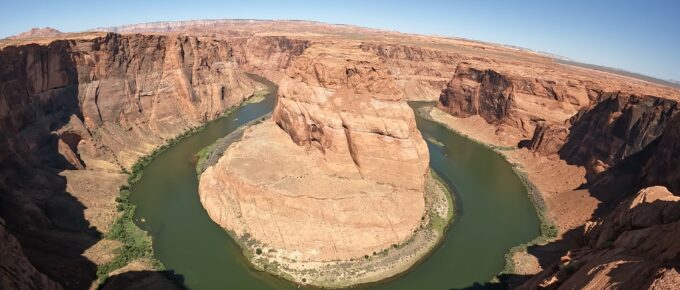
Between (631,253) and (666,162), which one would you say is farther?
(666,162)

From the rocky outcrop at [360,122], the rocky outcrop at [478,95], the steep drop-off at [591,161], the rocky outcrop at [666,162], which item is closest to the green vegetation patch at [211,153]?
the rocky outcrop at [360,122]

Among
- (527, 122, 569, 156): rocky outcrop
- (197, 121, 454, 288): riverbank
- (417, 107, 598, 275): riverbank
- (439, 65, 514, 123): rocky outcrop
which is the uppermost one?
(439, 65, 514, 123): rocky outcrop

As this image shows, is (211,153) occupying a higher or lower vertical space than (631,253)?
lower

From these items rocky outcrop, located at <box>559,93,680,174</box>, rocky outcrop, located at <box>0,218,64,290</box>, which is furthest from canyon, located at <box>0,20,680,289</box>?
rocky outcrop, located at <box>559,93,680,174</box>

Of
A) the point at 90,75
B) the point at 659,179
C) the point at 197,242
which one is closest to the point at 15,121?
the point at 90,75

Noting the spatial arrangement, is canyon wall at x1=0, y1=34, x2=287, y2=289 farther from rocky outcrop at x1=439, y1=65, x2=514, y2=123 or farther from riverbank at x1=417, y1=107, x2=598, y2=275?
rocky outcrop at x1=439, y1=65, x2=514, y2=123

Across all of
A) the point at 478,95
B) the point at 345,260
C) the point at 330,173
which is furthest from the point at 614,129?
the point at 345,260

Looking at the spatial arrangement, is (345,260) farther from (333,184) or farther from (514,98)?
(514,98)
